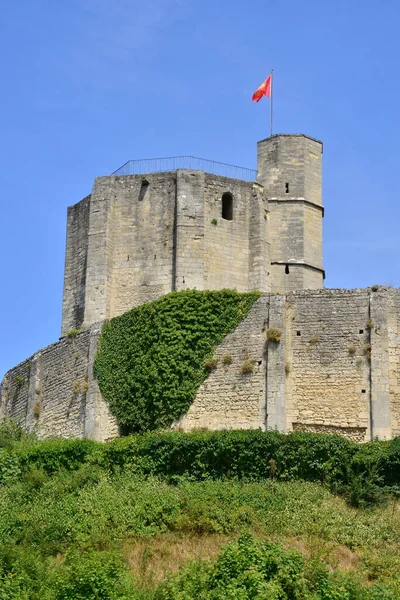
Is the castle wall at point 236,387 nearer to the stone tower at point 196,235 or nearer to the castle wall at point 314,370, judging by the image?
the castle wall at point 314,370

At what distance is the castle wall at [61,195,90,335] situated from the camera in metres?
39.7

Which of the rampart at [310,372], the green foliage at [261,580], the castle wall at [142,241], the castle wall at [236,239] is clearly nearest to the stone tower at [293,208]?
the castle wall at [236,239]

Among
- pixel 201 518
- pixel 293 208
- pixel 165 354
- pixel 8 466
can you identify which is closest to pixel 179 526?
pixel 201 518

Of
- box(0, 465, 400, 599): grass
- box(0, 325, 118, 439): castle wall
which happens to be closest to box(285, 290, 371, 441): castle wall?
box(0, 465, 400, 599): grass

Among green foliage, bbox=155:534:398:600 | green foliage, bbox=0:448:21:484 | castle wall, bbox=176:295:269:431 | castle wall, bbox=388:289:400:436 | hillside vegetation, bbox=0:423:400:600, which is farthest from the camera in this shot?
castle wall, bbox=176:295:269:431

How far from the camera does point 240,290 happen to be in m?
38.4

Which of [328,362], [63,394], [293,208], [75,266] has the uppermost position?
[293,208]

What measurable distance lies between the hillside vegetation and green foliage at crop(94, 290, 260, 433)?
5.83 feet

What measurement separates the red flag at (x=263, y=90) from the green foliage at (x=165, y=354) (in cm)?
944

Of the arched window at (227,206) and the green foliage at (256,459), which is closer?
the green foliage at (256,459)

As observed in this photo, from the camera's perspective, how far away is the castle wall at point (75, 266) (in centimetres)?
3966

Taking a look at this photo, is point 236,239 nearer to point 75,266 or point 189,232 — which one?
point 189,232

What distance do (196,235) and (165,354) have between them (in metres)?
5.26

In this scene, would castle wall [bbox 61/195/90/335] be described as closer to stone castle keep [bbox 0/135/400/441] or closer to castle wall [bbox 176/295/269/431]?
stone castle keep [bbox 0/135/400/441]
